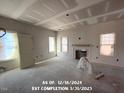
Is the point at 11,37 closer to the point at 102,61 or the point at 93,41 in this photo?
the point at 93,41

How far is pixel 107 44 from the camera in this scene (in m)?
5.00

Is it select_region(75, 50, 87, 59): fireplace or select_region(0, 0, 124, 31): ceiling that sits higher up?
select_region(0, 0, 124, 31): ceiling

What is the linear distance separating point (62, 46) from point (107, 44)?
3.73 m

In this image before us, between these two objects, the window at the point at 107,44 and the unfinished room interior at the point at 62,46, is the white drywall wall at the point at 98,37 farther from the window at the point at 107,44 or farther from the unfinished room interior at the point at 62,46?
the window at the point at 107,44

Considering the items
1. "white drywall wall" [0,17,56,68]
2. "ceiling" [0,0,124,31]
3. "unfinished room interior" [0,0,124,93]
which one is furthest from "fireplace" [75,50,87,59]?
"ceiling" [0,0,124,31]

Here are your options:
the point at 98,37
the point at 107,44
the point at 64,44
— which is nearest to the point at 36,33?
the point at 64,44

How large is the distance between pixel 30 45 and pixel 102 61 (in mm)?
4821

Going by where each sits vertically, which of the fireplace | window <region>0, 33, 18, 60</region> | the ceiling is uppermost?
the ceiling

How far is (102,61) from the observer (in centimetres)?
518

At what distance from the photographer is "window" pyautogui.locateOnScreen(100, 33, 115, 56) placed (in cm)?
479

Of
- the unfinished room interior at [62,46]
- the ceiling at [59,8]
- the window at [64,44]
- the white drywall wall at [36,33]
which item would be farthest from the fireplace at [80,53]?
the ceiling at [59,8]

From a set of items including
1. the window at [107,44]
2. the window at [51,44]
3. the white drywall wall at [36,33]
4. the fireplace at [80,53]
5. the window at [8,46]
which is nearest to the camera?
the window at [8,46]

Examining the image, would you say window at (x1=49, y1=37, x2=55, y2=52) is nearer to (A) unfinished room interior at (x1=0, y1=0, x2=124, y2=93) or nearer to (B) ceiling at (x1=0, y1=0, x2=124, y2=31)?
(A) unfinished room interior at (x1=0, y1=0, x2=124, y2=93)

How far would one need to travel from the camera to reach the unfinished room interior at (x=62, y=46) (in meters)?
2.52
